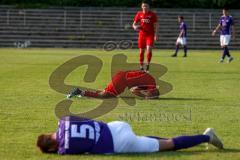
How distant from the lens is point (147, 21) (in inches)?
782

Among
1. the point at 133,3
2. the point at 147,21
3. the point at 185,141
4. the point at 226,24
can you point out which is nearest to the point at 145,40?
the point at 147,21

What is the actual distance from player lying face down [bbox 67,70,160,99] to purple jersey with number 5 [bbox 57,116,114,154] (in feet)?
18.2

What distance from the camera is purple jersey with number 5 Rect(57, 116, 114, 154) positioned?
7277 millimetres

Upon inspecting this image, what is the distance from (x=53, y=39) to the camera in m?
45.3

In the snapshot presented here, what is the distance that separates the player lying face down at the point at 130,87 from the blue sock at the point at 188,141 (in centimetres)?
530

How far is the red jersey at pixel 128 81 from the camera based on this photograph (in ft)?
42.6

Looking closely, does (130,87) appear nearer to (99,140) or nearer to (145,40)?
(99,140)

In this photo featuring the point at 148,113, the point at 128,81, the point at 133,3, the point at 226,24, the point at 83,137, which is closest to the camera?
the point at 83,137

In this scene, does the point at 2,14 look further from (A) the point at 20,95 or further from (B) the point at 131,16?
(A) the point at 20,95

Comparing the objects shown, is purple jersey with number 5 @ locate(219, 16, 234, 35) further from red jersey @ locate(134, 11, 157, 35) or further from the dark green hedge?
the dark green hedge

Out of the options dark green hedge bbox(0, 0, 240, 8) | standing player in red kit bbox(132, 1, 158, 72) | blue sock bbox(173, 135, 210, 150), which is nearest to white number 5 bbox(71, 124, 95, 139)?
blue sock bbox(173, 135, 210, 150)

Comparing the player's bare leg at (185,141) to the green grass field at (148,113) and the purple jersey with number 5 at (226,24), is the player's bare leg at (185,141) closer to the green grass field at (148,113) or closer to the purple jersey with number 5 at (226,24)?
the green grass field at (148,113)

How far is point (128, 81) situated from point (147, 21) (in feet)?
23.1

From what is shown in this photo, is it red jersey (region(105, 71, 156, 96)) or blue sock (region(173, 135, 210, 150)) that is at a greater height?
blue sock (region(173, 135, 210, 150))
